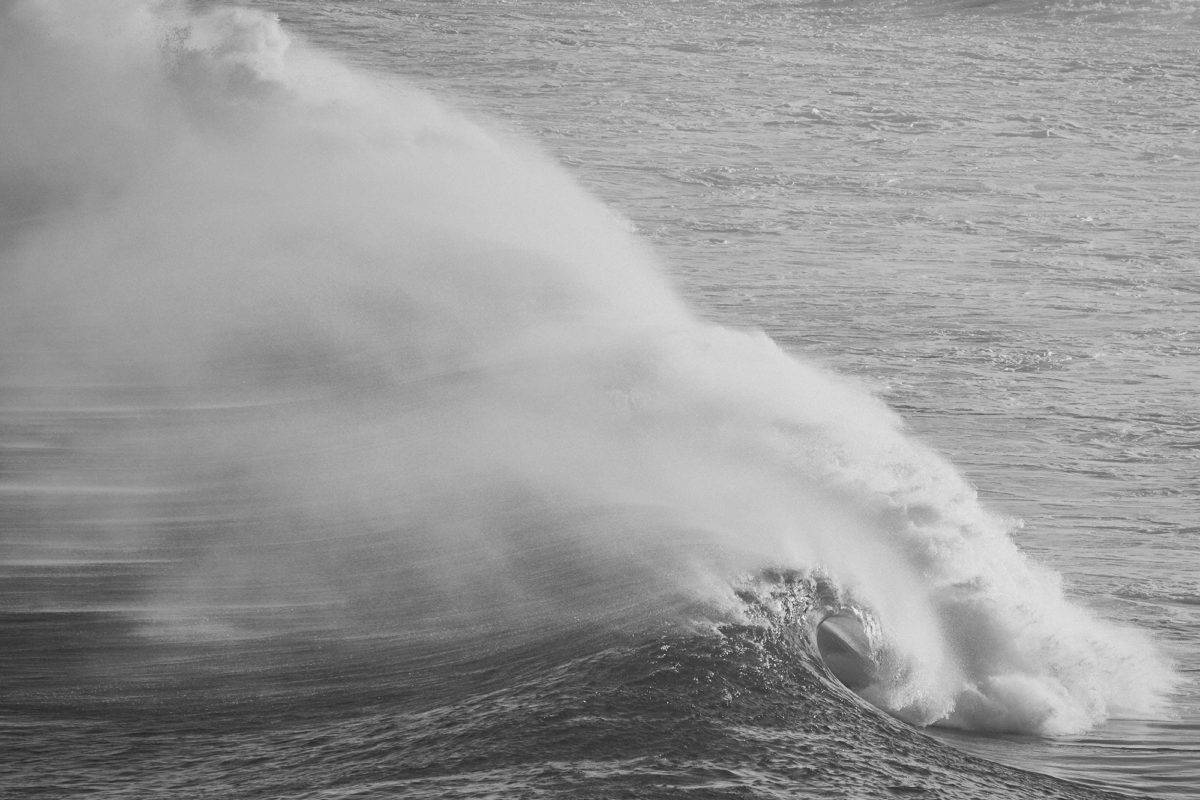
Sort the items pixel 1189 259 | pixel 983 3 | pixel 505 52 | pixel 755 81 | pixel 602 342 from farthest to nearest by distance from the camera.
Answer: pixel 983 3 → pixel 505 52 → pixel 755 81 → pixel 1189 259 → pixel 602 342

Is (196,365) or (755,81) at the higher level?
(755,81)

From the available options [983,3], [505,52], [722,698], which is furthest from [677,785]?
[983,3]

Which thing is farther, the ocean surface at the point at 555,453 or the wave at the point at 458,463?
the wave at the point at 458,463

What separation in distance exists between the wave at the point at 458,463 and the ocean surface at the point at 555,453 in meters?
0.04

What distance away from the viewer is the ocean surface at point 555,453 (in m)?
6.96

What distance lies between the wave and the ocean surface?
4 cm

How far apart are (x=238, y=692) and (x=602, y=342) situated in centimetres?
455

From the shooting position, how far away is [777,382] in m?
10.2

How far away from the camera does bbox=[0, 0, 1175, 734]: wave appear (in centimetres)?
805

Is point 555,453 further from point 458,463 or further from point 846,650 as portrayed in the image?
point 846,650

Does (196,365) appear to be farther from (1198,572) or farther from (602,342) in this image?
(1198,572)

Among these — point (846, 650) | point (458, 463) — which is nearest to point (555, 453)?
point (458, 463)

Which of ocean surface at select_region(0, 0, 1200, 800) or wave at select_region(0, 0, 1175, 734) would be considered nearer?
ocean surface at select_region(0, 0, 1200, 800)

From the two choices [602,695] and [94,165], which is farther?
[94,165]
